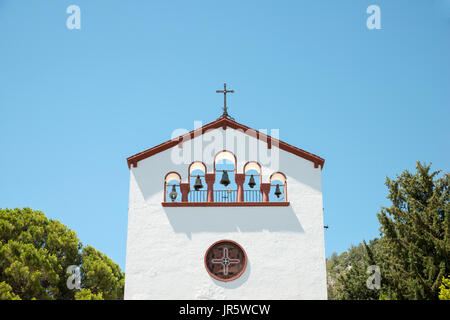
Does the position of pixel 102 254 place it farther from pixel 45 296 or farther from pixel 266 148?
pixel 266 148

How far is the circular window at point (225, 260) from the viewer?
51.1 ft

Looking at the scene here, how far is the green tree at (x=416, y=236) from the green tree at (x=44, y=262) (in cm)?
1582

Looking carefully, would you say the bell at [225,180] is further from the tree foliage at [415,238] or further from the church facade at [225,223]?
the tree foliage at [415,238]

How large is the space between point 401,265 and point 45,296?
61.8ft

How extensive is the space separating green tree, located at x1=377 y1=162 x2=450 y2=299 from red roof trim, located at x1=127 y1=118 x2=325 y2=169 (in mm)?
9961

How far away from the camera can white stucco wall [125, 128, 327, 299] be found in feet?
50.6

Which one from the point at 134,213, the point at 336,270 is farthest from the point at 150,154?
the point at 336,270

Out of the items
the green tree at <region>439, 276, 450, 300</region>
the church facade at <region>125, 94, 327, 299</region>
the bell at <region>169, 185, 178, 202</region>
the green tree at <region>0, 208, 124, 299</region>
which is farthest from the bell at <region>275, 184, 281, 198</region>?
the green tree at <region>0, 208, 124, 299</region>

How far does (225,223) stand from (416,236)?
12621mm

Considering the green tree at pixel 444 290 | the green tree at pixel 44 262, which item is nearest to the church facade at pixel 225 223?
the green tree at pixel 444 290

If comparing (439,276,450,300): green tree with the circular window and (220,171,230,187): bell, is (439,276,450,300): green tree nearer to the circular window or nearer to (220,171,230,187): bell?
the circular window

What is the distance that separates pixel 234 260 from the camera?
15.7 m

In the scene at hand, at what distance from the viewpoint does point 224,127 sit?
17.5 metres
